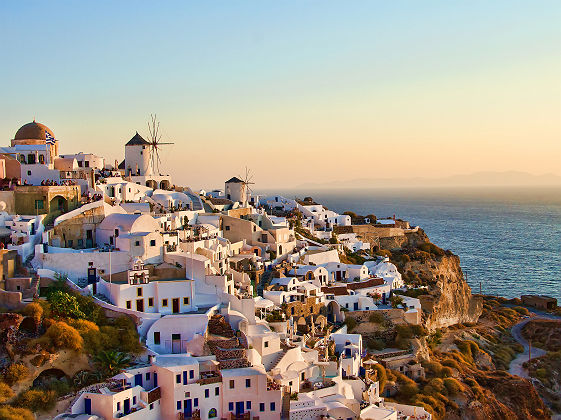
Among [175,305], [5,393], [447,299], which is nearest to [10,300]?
[5,393]

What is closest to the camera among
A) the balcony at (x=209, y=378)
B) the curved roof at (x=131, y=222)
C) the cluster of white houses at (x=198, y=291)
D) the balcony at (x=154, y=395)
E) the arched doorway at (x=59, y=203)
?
the balcony at (x=154, y=395)

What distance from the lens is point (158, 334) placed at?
1156 inches

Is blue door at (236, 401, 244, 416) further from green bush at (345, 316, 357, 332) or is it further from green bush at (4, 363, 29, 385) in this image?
green bush at (345, 316, 357, 332)

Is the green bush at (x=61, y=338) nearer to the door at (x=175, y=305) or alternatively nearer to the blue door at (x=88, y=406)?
the blue door at (x=88, y=406)

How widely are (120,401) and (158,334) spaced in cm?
502

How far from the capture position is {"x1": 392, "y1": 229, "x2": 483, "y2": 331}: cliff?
49438 millimetres

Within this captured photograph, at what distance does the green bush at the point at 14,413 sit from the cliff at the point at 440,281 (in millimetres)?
30254

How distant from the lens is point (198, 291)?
107 feet

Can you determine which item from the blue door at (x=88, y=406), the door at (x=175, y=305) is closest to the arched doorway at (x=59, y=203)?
the door at (x=175, y=305)

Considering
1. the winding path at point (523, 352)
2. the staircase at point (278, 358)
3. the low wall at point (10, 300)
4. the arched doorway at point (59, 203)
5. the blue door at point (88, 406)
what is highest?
the arched doorway at point (59, 203)

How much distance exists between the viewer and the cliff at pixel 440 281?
1946 inches

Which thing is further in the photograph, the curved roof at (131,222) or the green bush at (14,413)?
the curved roof at (131,222)

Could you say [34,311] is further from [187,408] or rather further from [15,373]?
[187,408]

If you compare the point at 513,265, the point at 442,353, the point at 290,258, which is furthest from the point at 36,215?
the point at 513,265
